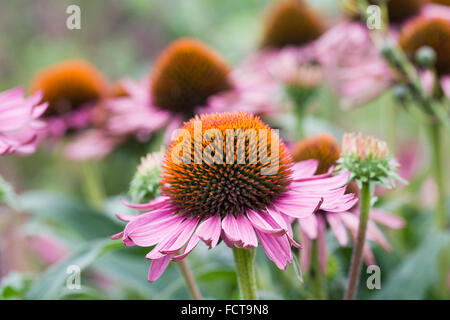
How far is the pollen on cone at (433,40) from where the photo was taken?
0.80 metres

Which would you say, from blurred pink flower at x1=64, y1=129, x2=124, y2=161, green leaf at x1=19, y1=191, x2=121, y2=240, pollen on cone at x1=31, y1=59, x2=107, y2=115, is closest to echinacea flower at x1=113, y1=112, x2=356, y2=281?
green leaf at x1=19, y1=191, x2=121, y2=240

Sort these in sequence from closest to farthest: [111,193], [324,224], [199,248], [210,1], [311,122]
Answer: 1. [324,224]
2. [199,248]
3. [311,122]
4. [111,193]
5. [210,1]

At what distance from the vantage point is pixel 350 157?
48 cm

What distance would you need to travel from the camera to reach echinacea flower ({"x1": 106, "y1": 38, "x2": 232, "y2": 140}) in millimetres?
843

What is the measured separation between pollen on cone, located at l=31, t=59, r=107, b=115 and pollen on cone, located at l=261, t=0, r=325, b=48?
41 cm

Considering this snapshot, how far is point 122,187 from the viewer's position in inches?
61.6

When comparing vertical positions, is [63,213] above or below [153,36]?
below

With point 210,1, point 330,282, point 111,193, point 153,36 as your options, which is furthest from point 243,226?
point 153,36

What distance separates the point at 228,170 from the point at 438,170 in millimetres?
440

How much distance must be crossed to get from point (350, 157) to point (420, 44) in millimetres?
420

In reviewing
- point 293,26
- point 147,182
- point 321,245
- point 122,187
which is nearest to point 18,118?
point 147,182

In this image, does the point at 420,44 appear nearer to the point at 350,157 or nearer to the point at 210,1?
the point at 350,157

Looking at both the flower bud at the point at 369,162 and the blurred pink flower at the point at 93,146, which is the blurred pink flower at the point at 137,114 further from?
the flower bud at the point at 369,162

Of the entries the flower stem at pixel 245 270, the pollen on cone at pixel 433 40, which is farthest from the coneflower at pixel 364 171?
the pollen on cone at pixel 433 40
